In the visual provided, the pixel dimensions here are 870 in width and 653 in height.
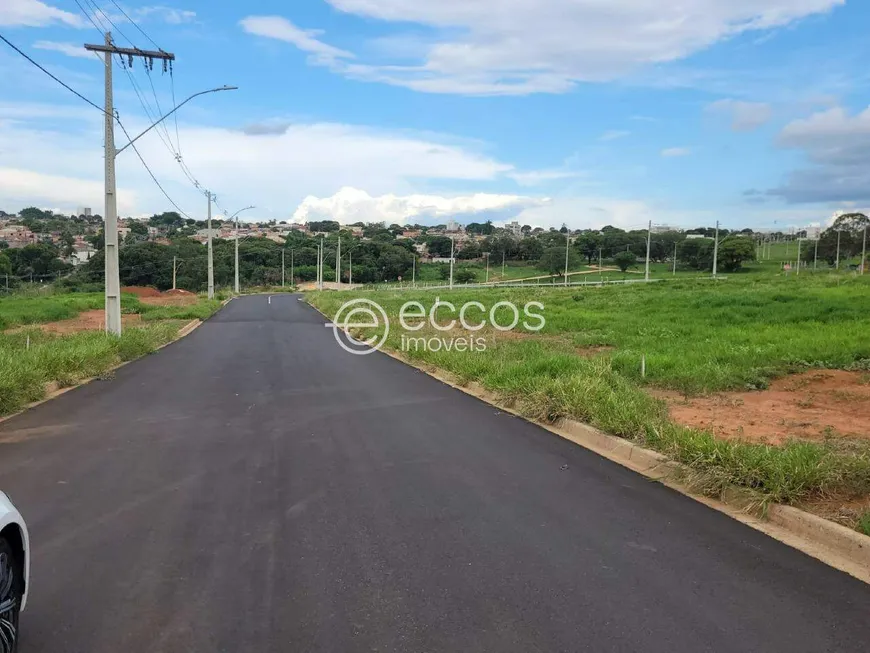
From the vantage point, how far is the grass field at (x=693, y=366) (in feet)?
18.9

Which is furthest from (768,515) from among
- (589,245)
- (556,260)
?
(589,245)

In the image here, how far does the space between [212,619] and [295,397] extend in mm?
7334

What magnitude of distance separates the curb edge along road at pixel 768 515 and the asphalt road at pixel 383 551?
0.17m

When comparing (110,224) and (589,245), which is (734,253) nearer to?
(589,245)

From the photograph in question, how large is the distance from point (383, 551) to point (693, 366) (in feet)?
28.9

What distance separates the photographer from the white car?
3.14 m

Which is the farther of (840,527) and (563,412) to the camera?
(563,412)

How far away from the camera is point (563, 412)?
8.87 m

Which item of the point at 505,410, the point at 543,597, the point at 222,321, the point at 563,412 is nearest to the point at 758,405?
the point at 563,412

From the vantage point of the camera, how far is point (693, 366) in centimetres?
1191

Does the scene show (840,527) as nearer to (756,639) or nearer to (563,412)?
(756,639)

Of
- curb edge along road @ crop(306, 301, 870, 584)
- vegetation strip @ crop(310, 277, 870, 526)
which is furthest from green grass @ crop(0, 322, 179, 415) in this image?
curb edge along road @ crop(306, 301, 870, 584)

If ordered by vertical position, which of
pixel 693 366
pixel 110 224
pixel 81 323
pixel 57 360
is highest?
pixel 110 224

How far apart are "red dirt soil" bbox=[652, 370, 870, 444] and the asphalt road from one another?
2.00 m
